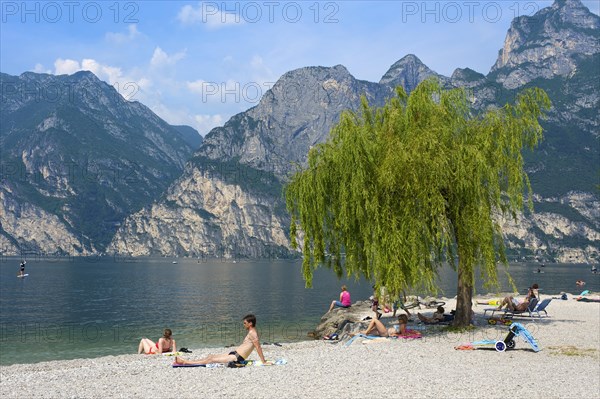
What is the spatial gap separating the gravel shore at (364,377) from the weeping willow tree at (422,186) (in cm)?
379

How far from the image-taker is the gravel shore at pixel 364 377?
1149 cm

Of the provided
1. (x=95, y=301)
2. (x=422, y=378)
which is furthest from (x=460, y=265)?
(x=95, y=301)

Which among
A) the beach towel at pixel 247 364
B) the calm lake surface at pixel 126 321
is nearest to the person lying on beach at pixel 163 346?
the beach towel at pixel 247 364

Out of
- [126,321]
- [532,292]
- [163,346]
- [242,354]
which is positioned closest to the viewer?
[242,354]

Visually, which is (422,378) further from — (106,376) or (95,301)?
(95,301)

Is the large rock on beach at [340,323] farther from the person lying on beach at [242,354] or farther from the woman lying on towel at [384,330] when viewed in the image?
the person lying on beach at [242,354]

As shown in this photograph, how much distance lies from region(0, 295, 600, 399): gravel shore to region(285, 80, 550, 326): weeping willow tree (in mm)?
3788

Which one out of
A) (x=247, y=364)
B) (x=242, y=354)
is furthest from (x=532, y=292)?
(x=242, y=354)

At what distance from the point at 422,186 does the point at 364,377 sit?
9.62 m

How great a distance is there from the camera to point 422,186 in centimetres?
2052

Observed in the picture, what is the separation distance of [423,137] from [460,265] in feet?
18.9

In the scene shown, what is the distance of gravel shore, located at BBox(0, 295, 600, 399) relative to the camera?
452 inches

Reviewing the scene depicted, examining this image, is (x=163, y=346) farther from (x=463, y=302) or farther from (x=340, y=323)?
(x=463, y=302)

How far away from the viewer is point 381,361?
1577 centimetres
